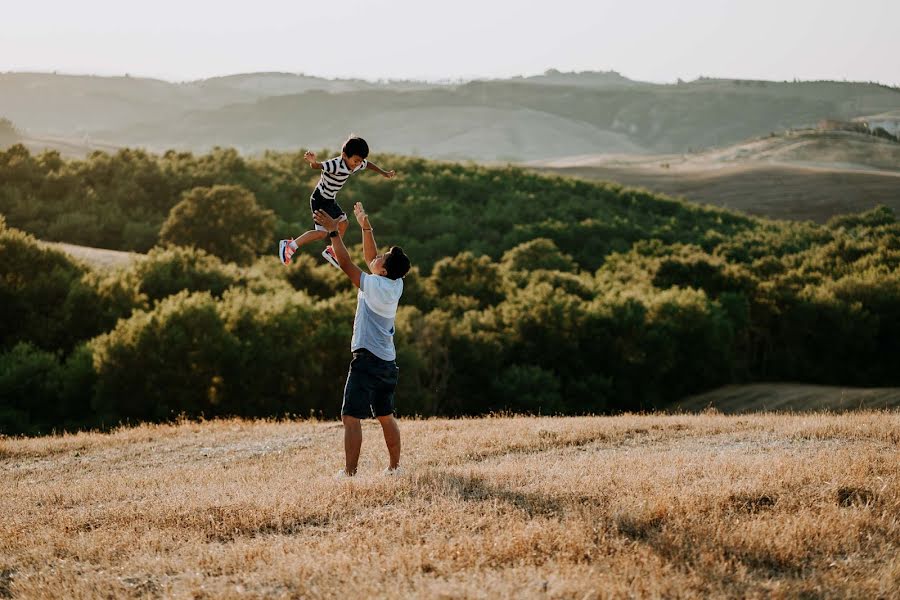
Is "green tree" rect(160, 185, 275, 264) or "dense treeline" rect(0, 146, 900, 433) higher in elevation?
"green tree" rect(160, 185, 275, 264)

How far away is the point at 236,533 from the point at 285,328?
27575 millimetres

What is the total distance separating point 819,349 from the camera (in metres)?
51.2

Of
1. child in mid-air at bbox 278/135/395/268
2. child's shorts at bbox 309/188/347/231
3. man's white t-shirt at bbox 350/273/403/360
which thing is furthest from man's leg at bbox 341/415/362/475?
child's shorts at bbox 309/188/347/231

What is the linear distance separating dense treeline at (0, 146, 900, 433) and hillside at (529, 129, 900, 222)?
2789cm

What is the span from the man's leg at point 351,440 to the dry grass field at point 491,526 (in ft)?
1.08

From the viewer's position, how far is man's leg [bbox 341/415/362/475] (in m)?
10.8

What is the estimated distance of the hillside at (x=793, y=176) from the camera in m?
117

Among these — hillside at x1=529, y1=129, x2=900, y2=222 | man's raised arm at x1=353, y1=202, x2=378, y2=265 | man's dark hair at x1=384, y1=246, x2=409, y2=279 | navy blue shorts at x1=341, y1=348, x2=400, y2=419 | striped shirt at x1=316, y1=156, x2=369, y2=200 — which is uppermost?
hillside at x1=529, y1=129, x2=900, y2=222

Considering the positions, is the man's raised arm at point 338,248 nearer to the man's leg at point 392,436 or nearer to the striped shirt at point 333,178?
the striped shirt at point 333,178

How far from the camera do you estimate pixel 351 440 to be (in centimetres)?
1099

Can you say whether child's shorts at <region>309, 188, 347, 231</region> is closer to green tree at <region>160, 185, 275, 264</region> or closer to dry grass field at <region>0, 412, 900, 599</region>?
dry grass field at <region>0, 412, 900, 599</region>

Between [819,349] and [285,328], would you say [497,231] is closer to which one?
[819,349]

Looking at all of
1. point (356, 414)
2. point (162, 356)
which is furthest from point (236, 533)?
point (162, 356)

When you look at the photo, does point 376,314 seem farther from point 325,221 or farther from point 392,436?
point 392,436
